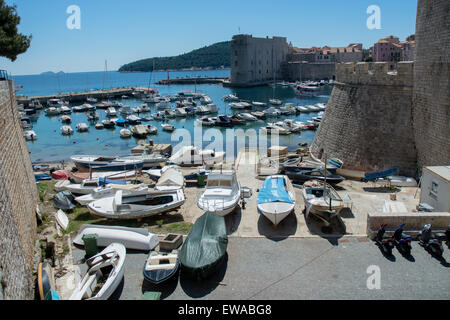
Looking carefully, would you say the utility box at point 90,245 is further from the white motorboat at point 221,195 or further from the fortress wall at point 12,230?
the white motorboat at point 221,195

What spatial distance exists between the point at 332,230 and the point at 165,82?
119 meters

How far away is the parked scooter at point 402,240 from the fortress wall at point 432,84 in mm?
5703

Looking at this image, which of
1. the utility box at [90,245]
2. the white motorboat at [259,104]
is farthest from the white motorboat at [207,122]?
the utility box at [90,245]

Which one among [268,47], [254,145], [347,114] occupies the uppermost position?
Answer: [268,47]

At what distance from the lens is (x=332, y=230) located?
1119 centimetres

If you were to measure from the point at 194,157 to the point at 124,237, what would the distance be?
12259 mm

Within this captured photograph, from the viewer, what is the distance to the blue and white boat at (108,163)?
20.3 metres

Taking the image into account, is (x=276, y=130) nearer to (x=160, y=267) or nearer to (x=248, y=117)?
(x=248, y=117)

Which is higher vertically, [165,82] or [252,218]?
[165,82]

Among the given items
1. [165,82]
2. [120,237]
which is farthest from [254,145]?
[165,82]

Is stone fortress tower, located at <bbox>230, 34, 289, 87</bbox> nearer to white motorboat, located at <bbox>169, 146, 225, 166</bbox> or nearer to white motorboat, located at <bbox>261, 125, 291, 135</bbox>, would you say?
white motorboat, located at <bbox>261, 125, 291, 135</bbox>
